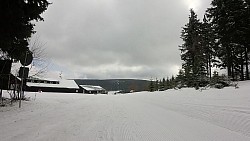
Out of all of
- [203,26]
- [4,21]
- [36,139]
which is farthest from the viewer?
[203,26]

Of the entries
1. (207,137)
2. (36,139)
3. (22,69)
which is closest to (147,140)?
(207,137)

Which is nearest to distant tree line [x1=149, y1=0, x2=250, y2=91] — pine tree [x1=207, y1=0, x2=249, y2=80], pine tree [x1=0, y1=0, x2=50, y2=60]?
pine tree [x1=207, y1=0, x2=249, y2=80]

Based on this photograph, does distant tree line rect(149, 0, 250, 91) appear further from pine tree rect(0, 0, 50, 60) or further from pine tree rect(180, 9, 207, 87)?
pine tree rect(0, 0, 50, 60)

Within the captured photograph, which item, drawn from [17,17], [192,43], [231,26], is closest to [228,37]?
[231,26]

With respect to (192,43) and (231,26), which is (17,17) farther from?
(192,43)

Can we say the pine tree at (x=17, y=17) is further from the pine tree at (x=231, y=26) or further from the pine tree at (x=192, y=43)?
the pine tree at (x=192, y=43)

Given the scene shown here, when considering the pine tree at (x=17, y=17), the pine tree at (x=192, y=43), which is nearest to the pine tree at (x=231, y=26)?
the pine tree at (x=192, y=43)

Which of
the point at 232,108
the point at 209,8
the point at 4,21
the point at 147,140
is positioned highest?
the point at 209,8

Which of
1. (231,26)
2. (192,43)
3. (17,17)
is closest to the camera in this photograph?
(17,17)

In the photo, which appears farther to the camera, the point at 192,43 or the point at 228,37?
the point at 192,43

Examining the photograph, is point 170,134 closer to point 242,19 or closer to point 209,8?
point 242,19

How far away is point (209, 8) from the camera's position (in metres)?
29.6

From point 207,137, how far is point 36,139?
4.33 metres

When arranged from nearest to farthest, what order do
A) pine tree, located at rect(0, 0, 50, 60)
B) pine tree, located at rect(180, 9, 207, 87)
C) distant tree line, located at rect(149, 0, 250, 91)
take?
pine tree, located at rect(0, 0, 50, 60), distant tree line, located at rect(149, 0, 250, 91), pine tree, located at rect(180, 9, 207, 87)
